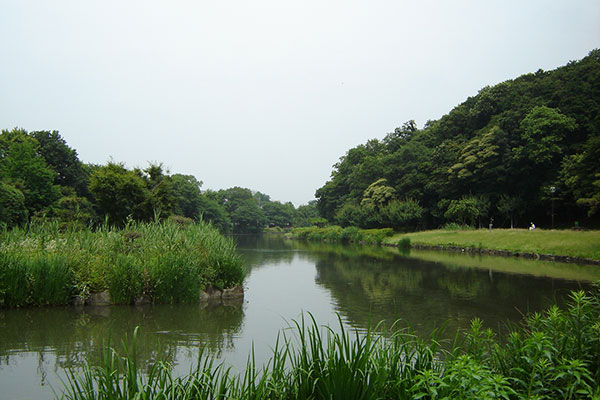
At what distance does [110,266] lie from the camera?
33.7ft

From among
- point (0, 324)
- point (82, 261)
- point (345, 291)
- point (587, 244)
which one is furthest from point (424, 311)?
point (587, 244)

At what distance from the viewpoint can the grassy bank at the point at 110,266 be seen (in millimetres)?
9453

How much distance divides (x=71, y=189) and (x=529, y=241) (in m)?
42.9

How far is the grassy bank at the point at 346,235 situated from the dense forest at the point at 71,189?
906cm

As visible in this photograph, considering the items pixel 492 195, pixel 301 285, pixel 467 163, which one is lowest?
pixel 301 285

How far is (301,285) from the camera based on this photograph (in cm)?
1571

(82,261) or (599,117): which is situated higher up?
(599,117)

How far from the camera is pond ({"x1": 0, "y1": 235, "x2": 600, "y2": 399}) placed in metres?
6.41

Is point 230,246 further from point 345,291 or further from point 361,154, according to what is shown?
point 361,154

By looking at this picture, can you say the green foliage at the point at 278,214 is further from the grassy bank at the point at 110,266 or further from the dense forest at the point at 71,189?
the grassy bank at the point at 110,266

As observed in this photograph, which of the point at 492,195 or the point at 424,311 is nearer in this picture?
the point at 424,311

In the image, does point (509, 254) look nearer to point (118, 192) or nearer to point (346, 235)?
point (118, 192)

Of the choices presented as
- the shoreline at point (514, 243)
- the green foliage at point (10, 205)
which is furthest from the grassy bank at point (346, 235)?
the green foliage at point (10, 205)

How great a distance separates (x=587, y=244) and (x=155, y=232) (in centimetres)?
2287
